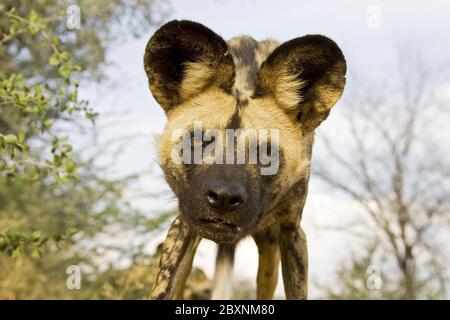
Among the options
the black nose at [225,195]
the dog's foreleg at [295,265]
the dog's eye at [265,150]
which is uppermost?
the dog's eye at [265,150]

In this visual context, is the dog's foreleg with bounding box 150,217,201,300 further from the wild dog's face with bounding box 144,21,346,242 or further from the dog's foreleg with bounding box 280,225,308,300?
the dog's foreleg with bounding box 280,225,308,300

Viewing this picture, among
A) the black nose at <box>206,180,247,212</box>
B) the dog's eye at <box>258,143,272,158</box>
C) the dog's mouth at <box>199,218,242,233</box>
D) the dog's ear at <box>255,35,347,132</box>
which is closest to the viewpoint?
the black nose at <box>206,180,247,212</box>

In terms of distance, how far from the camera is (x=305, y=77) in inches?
174

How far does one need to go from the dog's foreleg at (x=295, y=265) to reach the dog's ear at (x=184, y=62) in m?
1.34

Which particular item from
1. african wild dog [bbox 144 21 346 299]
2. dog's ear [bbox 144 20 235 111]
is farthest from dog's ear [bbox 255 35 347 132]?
dog's ear [bbox 144 20 235 111]

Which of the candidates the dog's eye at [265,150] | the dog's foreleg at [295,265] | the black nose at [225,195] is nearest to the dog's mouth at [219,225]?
the black nose at [225,195]

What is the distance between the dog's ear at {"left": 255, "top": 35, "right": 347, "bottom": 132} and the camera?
14.0 ft

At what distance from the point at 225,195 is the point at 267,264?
2.26 m

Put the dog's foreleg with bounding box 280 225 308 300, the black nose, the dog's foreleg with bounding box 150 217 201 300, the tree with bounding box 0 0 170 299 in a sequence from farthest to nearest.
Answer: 1. the tree with bounding box 0 0 170 299
2. the dog's foreleg with bounding box 280 225 308 300
3. the dog's foreleg with bounding box 150 217 201 300
4. the black nose

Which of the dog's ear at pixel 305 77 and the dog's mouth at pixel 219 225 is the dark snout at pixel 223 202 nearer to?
the dog's mouth at pixel 219 225

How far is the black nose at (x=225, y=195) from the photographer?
3711mm

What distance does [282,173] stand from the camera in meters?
4.33

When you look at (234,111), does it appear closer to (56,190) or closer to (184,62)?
(184,62)
